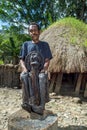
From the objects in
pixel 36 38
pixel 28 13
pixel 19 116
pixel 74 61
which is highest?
pixel 28 13

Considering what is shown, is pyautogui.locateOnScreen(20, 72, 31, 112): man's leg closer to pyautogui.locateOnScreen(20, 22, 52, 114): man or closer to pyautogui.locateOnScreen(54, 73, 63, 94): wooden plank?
pyautogui.locateOnScreen(20, 22, 52, 114): man

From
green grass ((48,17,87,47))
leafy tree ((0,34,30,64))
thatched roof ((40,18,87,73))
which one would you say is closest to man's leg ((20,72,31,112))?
thatched roof ((40,18,87,73))

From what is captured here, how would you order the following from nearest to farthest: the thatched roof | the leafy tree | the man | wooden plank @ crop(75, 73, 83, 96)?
the man < the thatched roof < wooden plank @ crop(75, 73, 83, 96) < the leafy tree

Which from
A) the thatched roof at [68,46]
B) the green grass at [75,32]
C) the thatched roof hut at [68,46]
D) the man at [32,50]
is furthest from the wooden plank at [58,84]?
the man at [32,50]

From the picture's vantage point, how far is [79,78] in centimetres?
1025

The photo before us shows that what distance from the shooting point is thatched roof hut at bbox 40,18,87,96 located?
979 cm

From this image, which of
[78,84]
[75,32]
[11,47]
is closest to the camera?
[78,84]

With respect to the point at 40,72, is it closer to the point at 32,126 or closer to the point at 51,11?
the point at 32,126

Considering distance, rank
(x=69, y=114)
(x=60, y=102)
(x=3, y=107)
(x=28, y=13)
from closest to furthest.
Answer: (x=69, y=114), (x=3, y=107), (x=60, y=102), (x=28, y=13)

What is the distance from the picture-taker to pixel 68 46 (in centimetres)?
1028

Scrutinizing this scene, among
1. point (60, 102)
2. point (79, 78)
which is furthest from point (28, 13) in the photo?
point (60, 102)

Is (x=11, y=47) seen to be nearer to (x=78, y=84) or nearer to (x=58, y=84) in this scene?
(x=58, y=84)

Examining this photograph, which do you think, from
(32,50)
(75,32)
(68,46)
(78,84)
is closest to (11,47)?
(75,32)

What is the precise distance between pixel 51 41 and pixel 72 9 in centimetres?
908
